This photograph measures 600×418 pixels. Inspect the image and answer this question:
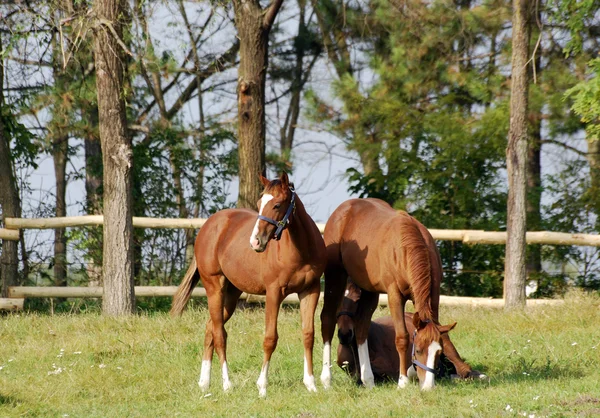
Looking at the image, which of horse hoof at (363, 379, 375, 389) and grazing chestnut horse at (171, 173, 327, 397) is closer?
grazing chestnut horse at (171, 173, 327, 397)

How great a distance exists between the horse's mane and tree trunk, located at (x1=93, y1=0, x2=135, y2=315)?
4748mm

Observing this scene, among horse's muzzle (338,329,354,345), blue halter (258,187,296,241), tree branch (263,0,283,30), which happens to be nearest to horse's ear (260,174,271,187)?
blue halter (258,187,296,241)

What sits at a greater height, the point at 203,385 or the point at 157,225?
the point at 157,225

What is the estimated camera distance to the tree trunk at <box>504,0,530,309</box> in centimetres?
1013

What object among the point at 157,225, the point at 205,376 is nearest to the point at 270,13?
the point at 157,225

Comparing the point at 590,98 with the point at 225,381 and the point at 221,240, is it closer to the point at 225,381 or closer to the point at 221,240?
the point at 221,240

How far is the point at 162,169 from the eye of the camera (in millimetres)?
13453

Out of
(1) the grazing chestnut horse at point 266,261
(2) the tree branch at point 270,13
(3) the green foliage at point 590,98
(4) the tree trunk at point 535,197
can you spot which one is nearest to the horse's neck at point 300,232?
(1) the grazing chestnut horse at point 266,261

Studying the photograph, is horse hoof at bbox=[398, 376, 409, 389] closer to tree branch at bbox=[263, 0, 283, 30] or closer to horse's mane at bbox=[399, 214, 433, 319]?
horse's mane at bbox=[399, 214, 433, 319]

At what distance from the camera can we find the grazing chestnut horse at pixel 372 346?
23.2ft

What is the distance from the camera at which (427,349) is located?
6.00 metres

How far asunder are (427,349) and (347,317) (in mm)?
1226

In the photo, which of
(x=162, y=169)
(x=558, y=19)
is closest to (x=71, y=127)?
(x=162, y=169)

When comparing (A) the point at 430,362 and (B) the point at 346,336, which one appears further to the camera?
(B) the point at 346,336
